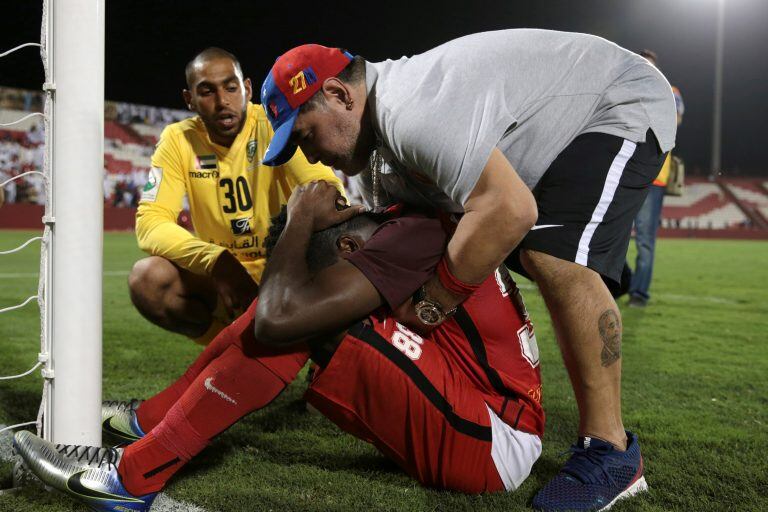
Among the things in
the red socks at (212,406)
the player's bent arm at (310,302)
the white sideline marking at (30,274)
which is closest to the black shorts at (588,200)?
the player's bent arm at (310,302)

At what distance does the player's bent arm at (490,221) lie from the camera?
71.7 inches

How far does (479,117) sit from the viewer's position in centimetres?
187

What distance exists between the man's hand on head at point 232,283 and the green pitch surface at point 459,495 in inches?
19.5

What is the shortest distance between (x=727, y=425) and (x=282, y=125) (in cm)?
221

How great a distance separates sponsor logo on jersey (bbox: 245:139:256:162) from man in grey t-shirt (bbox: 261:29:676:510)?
1.50m

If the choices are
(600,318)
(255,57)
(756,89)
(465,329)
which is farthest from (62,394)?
(756,89)

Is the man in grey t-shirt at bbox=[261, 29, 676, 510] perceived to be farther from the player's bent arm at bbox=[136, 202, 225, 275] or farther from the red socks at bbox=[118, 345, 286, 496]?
the player's bent arm at bbox=[136, 202, 225, 275]

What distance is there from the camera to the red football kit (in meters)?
1.88

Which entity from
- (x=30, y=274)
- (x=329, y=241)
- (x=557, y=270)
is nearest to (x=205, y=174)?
(x=329, y=241)

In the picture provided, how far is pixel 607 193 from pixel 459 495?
1004mm

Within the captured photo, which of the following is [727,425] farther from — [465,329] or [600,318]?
[465,329]

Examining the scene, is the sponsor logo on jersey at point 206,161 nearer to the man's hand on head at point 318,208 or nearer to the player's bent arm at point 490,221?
the man's hand on head at point 318,208

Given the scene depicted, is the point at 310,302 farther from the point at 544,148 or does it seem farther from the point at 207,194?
the point at 207,194

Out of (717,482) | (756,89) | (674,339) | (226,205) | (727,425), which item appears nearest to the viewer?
(717,482)
